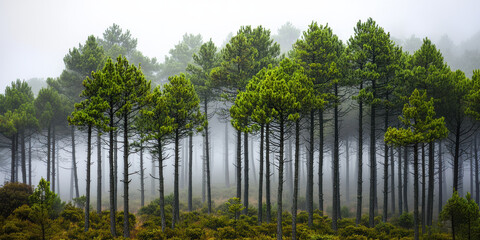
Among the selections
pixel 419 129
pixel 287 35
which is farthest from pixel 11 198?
pixel 287 35

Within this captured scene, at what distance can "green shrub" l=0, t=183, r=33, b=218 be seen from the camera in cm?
1365

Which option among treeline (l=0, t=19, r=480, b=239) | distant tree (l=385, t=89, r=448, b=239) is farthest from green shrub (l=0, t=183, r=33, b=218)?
distant tree (l=385, t=89, r=448, b=239)

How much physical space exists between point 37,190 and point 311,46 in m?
15.6

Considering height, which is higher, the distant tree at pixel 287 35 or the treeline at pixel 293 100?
the distant tree at pixel 287 35

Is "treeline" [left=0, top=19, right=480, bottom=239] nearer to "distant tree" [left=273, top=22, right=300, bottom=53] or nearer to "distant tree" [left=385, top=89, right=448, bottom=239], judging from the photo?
"distant tree" [left=385, top=89, right=448, bottom=239]

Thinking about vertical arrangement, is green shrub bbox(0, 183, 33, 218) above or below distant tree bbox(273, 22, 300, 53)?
below

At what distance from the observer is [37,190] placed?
33.0 feet

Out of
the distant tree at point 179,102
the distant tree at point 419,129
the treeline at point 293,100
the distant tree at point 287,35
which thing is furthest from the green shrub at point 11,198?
the distant tree at point 287,35

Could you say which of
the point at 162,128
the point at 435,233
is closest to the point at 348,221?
the point at 435,233

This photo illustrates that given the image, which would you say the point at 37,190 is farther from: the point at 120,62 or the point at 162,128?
the point at 120,62

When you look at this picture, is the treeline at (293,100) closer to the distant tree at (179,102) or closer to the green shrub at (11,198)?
the distant tree at (179,102)

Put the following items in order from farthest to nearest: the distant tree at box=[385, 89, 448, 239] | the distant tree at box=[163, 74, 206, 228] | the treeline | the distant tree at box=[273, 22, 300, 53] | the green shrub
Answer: the distant tree at box=[273, 22, 300, 53]
the green shrub
the distant tree at box=[163, 74, 206, 228]
the treeline
the distant tree at box=[385, 89, 448, 239]

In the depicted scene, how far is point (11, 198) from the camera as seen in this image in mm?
14148

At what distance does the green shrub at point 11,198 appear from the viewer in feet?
44.8
